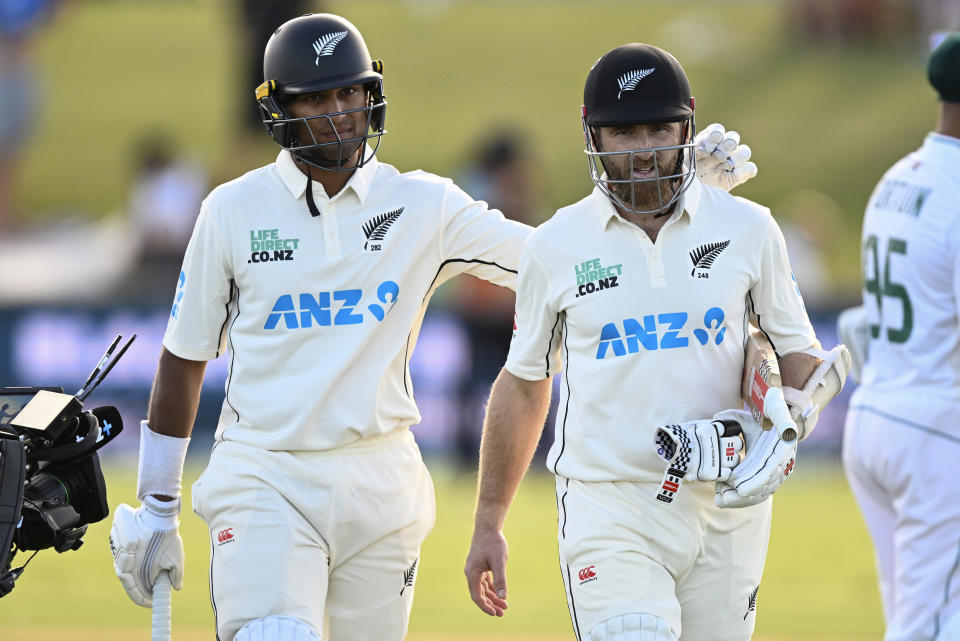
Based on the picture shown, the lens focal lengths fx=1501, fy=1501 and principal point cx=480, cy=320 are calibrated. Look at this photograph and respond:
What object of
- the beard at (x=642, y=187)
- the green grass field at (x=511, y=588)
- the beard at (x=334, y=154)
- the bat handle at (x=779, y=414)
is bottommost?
the green grass field at (x=511, y=588)

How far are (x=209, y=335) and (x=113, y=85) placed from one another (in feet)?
72.8

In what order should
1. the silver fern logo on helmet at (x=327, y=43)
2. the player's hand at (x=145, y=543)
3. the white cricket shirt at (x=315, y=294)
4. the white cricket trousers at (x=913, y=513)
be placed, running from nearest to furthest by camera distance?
the white cricket shirt at (x=315, y=294) → the silver fern logo on helmet at (x=327, y=43) → the player's hand at (x=145, y=543) → the white cricket trousers at (x=913, y=513)

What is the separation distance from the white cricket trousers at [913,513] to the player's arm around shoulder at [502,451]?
4.66 ft

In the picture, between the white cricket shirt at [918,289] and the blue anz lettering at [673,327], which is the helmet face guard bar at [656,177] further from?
the white cricket shirt at [918,289]

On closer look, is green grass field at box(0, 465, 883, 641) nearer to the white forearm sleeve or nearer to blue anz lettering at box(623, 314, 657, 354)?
the white forearm sleeve

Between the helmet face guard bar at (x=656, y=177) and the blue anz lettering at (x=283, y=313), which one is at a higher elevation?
the helmet face guard bar at (x=656, y=177)

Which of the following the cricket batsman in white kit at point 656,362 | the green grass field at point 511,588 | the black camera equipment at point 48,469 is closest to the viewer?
the black camera equipment at point 48,469

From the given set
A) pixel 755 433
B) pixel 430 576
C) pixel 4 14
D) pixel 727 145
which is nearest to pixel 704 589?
pixel 755 433

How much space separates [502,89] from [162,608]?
21.8 m

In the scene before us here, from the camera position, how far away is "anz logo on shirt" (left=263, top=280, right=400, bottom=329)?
4.25m

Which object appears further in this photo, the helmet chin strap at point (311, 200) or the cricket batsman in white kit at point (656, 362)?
the helmet chin strap at point (311, 200)

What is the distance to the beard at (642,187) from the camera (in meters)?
4.02

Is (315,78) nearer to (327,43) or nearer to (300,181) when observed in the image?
(327,43)

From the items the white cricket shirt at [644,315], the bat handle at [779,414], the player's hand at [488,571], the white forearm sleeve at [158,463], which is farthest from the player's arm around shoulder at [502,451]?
the white forearm sleeve at [158,463]
